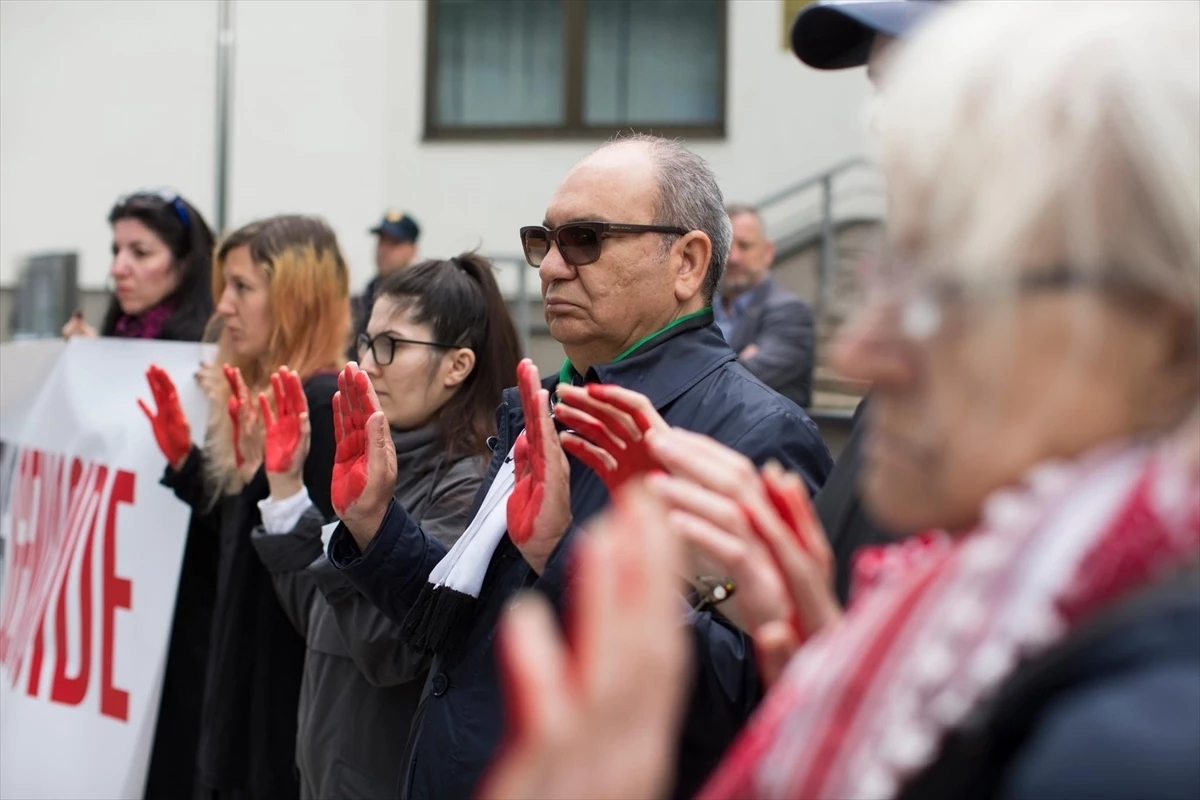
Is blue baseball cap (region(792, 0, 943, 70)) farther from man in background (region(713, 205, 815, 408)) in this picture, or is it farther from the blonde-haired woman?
man in background (region(713, 205, 815, 408))

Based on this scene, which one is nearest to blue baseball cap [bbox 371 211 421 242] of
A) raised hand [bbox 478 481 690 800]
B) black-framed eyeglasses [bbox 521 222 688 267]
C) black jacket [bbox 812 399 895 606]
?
black-framed eyeglasses [bbox 521 222 688 267]

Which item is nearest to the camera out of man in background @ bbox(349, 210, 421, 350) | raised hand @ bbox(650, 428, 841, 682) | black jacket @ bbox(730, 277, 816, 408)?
raised hand @ bbox(650, 428, 841, 682)

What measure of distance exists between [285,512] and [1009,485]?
2.39 m

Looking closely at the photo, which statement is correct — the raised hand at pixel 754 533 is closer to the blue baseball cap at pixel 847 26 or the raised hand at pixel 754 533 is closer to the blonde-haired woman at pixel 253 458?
the blue baseball cap at pixel 847 26

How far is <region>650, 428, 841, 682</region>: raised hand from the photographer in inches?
48.9

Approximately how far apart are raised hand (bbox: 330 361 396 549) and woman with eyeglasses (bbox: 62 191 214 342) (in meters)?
1.73

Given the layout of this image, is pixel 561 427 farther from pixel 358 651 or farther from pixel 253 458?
pixel 253 458

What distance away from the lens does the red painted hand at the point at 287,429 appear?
3.11 m

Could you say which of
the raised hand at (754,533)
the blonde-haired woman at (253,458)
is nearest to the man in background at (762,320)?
the blonde-haired woman at (253,458)

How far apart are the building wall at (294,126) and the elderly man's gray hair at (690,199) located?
5.26m

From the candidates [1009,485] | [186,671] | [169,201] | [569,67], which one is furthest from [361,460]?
[569,67]

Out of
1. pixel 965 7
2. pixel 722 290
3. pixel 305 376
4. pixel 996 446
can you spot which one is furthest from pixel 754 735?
pixel 722 290

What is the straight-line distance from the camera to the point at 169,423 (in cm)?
360

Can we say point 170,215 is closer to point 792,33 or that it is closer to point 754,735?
point 792,33
